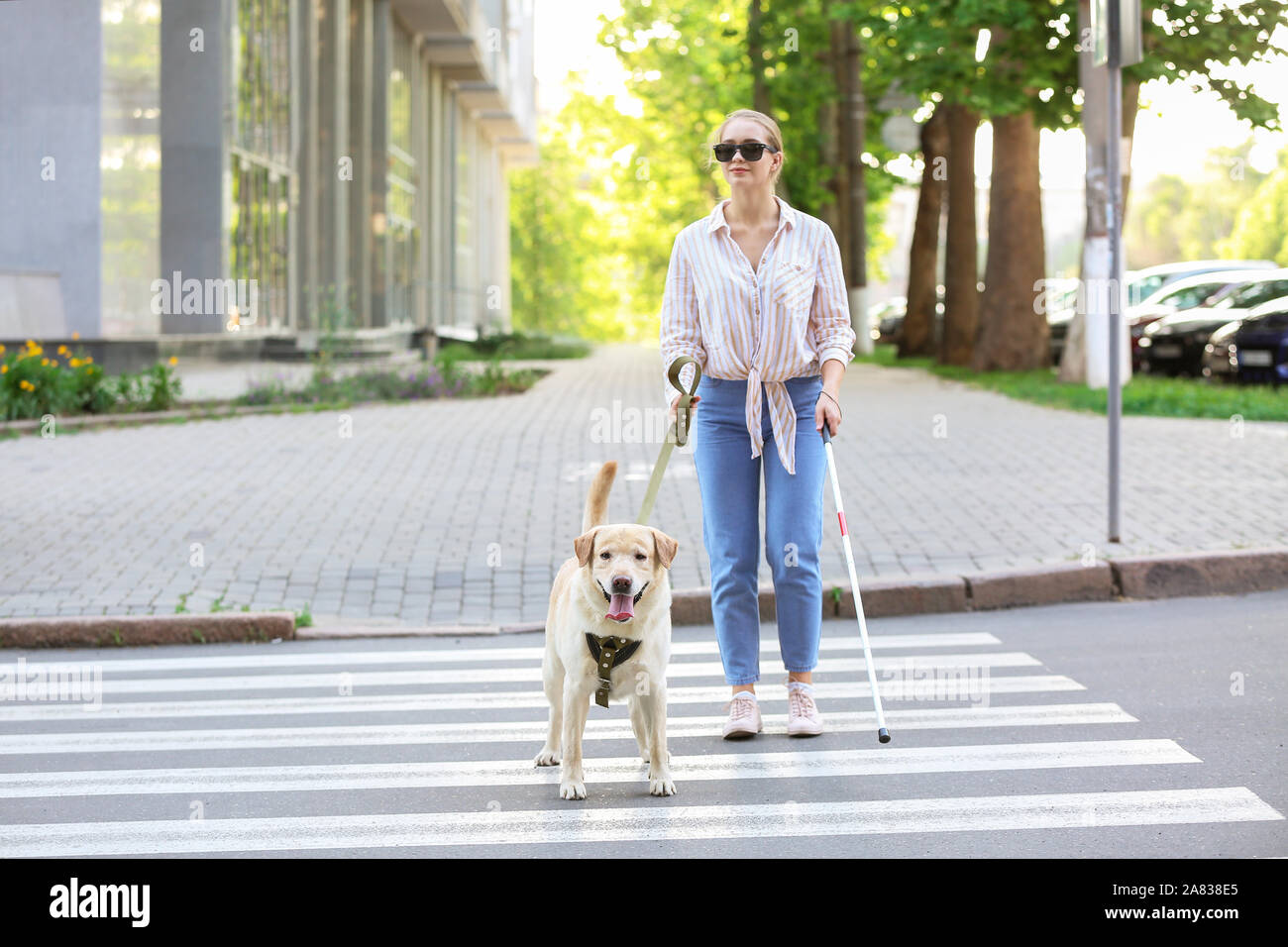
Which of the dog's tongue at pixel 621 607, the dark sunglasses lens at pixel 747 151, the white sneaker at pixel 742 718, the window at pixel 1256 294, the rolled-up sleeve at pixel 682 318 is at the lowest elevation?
the white sneaker at pixel 742 718

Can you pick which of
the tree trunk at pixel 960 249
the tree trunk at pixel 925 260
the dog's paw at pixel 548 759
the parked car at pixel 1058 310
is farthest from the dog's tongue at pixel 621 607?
the tree trunk at pixel 925 260

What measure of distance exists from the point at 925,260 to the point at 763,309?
30.4 metres

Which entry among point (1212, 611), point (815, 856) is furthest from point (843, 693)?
point (1212, 611)

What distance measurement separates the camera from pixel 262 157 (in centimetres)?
2745

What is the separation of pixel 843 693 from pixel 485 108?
169 ft

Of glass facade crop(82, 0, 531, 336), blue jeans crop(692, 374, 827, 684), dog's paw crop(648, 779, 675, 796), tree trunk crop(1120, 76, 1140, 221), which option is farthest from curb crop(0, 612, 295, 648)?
tree trunk crop(1120, 76, 1140, 221)

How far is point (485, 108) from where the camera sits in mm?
56156

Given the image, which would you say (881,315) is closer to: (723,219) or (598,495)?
(723,219)

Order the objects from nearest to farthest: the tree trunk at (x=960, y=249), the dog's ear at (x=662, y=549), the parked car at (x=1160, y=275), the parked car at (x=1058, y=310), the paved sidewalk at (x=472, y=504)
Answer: the dog's ear at (x=662, y=549)
the paved sidewalk at (x=472, y=504)
the tree trunk at (x=960, y=249)
the parked car at (x=1058, y=310)
the parked car at (x=1160, y=275)

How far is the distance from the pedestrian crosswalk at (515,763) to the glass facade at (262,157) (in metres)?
18.5

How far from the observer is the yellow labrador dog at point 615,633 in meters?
5.15

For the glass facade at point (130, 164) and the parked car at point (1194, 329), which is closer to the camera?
the glass facade at point (130, 164)

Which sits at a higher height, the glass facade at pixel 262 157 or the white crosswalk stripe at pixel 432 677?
the glass facade at pixel 262 157

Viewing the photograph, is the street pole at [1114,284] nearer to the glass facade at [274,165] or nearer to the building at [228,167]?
the building at [228,167]
